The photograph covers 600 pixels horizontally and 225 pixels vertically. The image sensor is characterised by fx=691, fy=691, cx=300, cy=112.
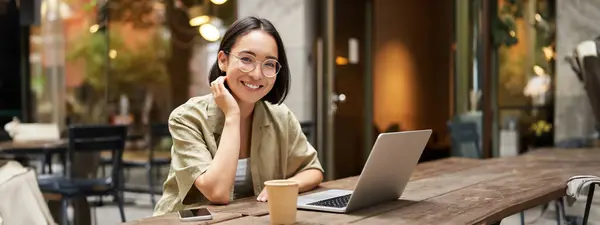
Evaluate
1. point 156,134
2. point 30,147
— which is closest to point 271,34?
point 30,147

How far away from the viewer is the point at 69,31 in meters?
8.52

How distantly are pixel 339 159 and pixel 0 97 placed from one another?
4981 millimetres

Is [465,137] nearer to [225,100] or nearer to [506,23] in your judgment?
[506,23]

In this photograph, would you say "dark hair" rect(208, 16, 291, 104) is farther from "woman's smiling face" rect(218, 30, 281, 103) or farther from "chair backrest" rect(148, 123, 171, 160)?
"chair backrest" rect(148, 123, 171, 160)

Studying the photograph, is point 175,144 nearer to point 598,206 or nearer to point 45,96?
point 598,206

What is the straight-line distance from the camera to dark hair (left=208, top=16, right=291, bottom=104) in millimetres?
2229

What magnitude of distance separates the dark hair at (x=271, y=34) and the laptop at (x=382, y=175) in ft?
1.53

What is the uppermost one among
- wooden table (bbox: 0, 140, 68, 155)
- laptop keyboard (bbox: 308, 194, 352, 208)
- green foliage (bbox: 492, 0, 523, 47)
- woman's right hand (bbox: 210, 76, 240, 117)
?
green foliage (bbox: 492, 0, 523, 47)

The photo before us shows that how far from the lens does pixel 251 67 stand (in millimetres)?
2166

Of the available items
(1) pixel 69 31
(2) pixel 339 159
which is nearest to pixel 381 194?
(2) pixel 339 159

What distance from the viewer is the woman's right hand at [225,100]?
2146mm

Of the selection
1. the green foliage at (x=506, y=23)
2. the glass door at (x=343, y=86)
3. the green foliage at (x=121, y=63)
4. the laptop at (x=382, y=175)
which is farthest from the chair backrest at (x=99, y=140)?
the green foliage at (x=121, y=63)

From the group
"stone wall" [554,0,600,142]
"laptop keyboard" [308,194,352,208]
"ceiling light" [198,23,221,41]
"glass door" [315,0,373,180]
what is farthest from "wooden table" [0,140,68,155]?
"stone wall" [554,0,600,142]

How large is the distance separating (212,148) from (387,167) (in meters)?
0.62
